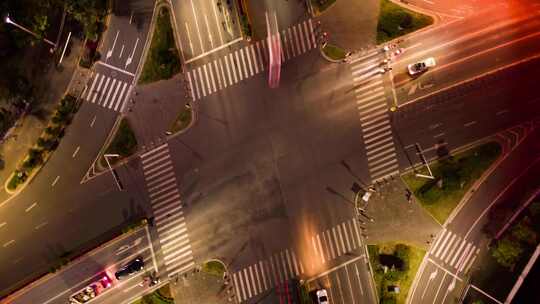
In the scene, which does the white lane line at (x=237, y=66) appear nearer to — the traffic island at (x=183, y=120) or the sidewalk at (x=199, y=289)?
the traffic island at (x=183, y=120)

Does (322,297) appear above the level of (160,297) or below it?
below

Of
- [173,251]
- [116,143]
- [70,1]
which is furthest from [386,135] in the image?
[70,1]

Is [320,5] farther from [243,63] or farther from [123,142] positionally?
[123,142]

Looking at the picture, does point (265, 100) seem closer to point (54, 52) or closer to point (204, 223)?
point (204, 223)

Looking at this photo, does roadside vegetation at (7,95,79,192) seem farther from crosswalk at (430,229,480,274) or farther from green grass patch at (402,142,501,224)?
crosswalk at (430,229,480,274)

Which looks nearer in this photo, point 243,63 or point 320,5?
point 320,5

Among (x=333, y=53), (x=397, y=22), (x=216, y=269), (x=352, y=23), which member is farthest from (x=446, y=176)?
(x=216, y=269)
